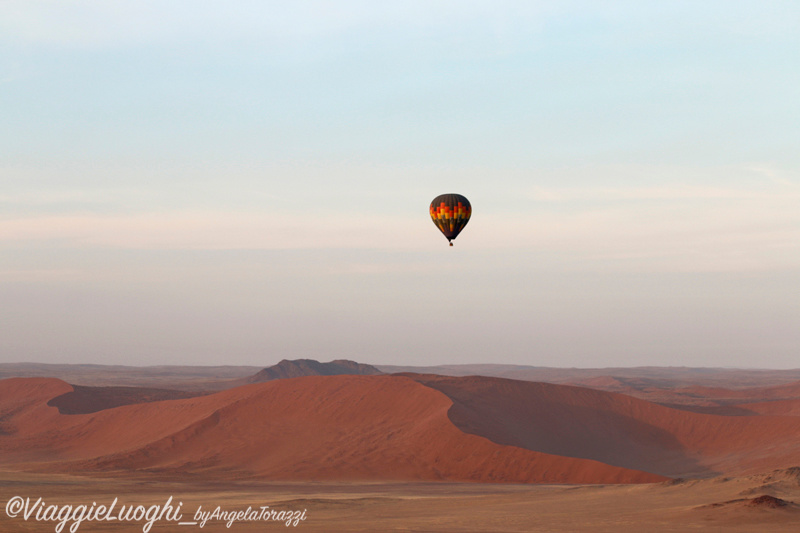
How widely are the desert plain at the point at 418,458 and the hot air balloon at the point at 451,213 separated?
10.5 meters

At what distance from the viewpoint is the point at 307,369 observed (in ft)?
440

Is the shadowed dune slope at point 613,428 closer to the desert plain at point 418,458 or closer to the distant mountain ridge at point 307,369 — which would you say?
the desert plain at point 418,458

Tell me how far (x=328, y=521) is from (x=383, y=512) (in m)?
2.81

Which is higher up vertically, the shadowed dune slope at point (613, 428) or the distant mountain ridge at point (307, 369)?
the distant mountain ridge at point (307, 369)

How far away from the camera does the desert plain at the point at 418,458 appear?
26.8m

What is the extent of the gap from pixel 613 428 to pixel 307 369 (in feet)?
277

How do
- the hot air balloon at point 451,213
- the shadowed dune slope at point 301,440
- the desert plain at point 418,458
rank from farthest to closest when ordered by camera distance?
the hot air balloon at point 451,213 → the shadowed dune slope at point 301,440 → the desert plain at point 418,458

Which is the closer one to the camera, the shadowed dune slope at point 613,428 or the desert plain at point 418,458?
the desert plain at point 418,458

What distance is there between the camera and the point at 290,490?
36.8 metres

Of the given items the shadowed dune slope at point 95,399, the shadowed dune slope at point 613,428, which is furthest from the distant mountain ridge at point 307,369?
the shadowed dune slope at point 613,428

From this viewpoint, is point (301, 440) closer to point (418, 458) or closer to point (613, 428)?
point (418, 458)

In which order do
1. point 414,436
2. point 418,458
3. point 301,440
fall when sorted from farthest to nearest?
point 301,440
point 414,436
point 418,458

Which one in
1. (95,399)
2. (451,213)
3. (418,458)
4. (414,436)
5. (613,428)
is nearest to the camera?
(418,458)

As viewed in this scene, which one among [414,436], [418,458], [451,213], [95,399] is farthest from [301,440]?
[95,399]
